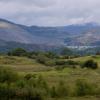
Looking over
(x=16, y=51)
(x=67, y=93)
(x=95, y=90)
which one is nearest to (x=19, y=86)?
(x=67, y=93)

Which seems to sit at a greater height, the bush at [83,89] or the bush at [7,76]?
the bush at [7,76]

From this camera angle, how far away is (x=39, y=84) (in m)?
50.6

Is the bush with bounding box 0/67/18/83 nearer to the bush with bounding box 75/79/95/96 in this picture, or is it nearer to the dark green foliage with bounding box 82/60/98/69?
the bush with bounding box 75/79/95/96

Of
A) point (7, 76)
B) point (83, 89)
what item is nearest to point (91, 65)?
point (7, 76)

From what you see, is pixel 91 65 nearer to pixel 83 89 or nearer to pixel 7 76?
pixel 7 76

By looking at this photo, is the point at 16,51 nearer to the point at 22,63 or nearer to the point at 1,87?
the point at 22,63

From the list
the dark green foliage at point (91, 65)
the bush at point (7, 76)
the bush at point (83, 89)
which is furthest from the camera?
the dark green foliage at point (91, 65)

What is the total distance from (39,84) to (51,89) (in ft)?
6.87

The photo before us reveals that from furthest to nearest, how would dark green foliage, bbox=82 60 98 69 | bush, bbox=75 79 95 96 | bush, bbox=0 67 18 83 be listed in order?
dark green foliage, bbox=82 60 98 69 < bush, bbox=0 67 18 83 < bush, bbox=75 79 95 96

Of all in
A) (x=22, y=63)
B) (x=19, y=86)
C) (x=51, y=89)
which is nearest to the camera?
(x=19, y=86)

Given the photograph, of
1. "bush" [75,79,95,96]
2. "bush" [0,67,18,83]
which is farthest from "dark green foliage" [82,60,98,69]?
"bush" [75,79,95,96]

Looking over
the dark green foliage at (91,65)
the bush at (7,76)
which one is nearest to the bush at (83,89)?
the bush at (7,76)

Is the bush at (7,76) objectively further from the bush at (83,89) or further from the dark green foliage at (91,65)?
the dark green foliage at (91,65)

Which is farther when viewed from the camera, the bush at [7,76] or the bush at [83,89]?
the bush at [7,76]
